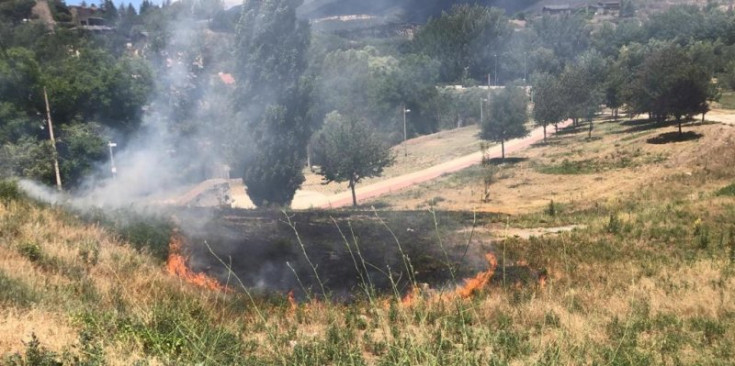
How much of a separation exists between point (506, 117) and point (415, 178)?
340 inches

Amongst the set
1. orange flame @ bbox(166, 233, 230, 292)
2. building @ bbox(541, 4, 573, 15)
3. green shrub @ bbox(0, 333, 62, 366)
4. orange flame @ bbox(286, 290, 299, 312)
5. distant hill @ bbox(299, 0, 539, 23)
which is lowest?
orange flame @ bbox(286, 290, 299, 312)

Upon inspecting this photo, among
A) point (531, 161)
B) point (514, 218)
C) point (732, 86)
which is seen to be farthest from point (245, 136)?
point (732, 86)

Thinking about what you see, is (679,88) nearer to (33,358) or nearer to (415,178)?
(415,178)

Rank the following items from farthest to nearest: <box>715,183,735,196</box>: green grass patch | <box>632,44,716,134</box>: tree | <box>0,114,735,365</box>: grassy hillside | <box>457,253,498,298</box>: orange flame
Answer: <box>632,44,716,134</box>: tree < <box>715,183,735,196</box>: green grass patch < <box>457,253,498,298</box>: orange flame < <box>0,114,735,365</box>: grassy hillside

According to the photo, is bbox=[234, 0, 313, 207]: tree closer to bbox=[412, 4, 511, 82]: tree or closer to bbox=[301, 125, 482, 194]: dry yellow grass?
bbox=[301, 125, 482, 194]: dry yellow grass

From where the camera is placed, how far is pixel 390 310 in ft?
20.8

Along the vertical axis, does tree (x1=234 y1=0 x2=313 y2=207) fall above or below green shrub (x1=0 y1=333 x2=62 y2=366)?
above

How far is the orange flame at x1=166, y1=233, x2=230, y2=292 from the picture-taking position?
7.95 metres

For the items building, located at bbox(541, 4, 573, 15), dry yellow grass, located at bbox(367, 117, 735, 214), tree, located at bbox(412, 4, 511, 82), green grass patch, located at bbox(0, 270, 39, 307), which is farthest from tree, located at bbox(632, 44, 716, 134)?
building, located at bbox(541, 4, 573, 15)

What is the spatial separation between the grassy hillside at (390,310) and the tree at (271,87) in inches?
540

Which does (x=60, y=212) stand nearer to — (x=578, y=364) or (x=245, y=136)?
(x=578, y=364)

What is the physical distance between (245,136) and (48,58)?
26.2m

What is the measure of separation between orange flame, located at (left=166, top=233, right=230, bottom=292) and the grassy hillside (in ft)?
0.82

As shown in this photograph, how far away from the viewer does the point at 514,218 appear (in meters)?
18.9
